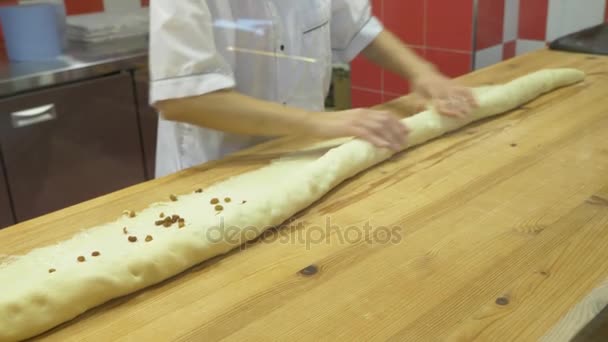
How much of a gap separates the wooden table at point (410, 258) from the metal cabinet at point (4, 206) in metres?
0.92

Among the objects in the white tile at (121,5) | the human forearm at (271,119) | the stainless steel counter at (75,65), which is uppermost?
the white tile at (121,5)

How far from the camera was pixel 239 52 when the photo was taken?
1084 millimetres

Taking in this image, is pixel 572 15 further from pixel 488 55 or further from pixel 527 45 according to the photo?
pixel 488 55

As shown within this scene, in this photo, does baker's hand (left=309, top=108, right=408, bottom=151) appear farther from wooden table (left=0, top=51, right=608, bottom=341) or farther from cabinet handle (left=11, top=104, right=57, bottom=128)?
cabinet handle (left=11, top=104, right=57, bottom=128)

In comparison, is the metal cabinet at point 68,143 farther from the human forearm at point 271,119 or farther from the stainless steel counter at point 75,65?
the human forearm at point 271,119

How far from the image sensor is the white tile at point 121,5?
2.22 metres

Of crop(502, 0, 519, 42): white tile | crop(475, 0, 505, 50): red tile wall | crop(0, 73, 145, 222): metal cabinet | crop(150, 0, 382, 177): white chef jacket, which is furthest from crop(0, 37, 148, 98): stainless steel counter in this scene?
crop(502, 0, 519, 42): white tile

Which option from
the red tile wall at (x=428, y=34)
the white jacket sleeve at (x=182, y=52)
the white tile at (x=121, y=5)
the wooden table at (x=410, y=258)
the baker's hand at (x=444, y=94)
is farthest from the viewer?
the white tile at (x=121, y=5)

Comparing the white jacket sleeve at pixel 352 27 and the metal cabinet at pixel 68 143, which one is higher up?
the white jacket sleeve at pixel 352 27

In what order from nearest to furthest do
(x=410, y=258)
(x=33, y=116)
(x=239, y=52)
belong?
(x=410, y=258), (x=239, y=52), (x=33, y=116)

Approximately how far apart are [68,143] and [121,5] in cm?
71

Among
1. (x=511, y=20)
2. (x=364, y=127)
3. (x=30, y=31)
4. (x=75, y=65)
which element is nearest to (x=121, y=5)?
(x=30, y=31)

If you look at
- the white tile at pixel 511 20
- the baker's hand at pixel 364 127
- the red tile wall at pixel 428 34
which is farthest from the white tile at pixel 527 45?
the baker's hand at pixel 364 127

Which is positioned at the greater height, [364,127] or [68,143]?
[364,127]
